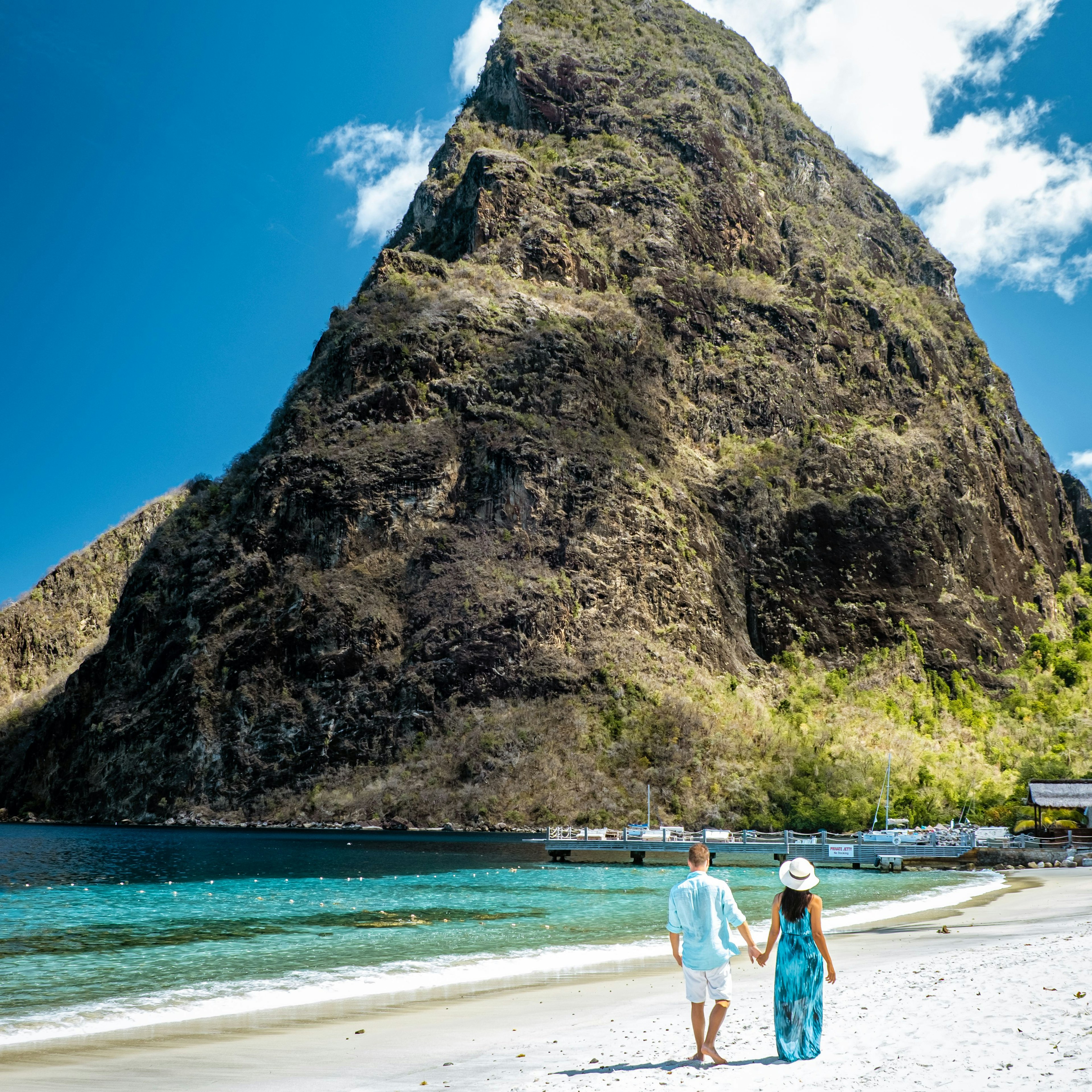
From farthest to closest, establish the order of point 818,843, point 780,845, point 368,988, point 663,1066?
point 780,845 < point 818,843 < point 368,988 < point 663,1066

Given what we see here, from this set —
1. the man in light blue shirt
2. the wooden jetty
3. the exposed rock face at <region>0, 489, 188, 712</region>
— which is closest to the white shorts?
the man in light blue shirt

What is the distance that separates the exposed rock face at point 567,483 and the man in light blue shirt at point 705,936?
8449 cm

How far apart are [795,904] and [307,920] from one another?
87.4 ft

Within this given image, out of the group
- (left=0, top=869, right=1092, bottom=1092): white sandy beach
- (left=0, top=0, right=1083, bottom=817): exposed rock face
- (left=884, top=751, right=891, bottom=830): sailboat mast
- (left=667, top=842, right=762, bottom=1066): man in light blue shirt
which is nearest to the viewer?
(left=0, top=869, right=1092, bottom=1092): white sandy beach

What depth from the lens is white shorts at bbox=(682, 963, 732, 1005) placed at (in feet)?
36.9

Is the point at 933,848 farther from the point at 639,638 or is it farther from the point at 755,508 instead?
the point at 755,508

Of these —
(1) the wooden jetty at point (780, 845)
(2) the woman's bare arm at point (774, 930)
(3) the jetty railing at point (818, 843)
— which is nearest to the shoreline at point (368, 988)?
(2) the woman's bare arm at point (774, 930)

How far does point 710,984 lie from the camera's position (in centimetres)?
1134

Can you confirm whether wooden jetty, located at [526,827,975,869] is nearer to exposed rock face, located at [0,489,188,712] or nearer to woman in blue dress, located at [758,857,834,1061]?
woman in blue dress, located at [758,857,834,1061]

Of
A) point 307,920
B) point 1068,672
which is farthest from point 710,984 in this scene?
point 1068,672

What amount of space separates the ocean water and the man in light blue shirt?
33.7ft

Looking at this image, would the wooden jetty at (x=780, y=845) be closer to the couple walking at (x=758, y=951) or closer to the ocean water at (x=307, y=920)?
the ocean water at (x=307, y=920)

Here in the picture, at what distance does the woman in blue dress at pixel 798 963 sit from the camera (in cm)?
1068

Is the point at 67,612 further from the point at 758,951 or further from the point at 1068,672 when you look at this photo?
the point at 758,951
